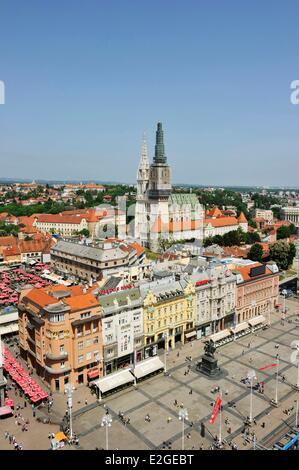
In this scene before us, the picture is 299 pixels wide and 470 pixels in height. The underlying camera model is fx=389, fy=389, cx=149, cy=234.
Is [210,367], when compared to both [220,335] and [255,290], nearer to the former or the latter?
[220,335]

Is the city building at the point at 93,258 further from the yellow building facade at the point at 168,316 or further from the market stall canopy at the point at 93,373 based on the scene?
the market stall canopy at the point at 93,373

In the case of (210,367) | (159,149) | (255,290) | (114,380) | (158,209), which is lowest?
(210,367)

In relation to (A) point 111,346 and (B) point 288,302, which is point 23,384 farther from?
(B) point 288,302

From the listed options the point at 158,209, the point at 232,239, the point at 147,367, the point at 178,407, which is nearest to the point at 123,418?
the point at 178,407

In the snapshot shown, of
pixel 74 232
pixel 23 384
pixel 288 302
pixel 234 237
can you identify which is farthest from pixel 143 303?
pixel 74 232

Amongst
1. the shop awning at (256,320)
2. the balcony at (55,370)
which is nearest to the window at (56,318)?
the balcony at (55,370)

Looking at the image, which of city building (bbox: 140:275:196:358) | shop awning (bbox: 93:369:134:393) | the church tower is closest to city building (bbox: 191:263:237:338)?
city building (bbox: 140:275:196:358)

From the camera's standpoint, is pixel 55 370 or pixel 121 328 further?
pixel 121 328
